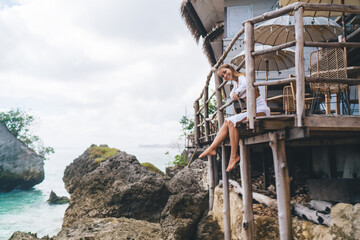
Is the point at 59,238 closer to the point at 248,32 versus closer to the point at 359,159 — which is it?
the point at 248,32

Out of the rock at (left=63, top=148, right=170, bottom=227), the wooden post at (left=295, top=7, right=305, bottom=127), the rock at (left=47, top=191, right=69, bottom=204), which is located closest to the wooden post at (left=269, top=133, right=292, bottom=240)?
the wooden post at (left=295, top=7, right=305, bottom=127)

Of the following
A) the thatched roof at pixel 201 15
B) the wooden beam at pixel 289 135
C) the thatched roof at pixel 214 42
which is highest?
the thatched roof at pixel 201 15

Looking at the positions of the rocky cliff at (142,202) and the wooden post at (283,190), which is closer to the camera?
the wooden post at (283,190)

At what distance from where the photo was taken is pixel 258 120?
4.15 meters

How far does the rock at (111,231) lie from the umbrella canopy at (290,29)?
546cm

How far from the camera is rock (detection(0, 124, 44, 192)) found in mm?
35500

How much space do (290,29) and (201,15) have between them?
843cm

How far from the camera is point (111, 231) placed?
22.4 feet

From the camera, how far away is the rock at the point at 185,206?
827 centimetres

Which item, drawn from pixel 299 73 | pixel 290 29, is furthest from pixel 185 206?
pixel 299 73

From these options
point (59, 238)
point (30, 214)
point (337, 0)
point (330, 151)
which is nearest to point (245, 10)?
point (337, 0)

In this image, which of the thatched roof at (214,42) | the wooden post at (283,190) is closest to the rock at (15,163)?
the thatched roof at (214,42)

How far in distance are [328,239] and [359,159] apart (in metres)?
2.39

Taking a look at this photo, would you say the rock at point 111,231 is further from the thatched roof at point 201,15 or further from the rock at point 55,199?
the rock at point 55,199
